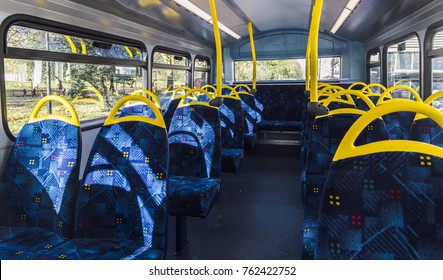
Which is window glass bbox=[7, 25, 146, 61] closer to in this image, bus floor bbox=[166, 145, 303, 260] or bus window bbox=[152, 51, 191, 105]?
bus window bbox=[152, 51, 191, 105]

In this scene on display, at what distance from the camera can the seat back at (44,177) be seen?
2.06 metres

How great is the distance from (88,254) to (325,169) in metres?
1.45

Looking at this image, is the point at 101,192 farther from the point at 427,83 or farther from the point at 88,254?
the point at 427,83

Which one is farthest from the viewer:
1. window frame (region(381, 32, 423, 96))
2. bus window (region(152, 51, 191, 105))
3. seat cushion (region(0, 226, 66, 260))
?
bus window (region(152, 51, 191, 105))

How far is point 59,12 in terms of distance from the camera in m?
2.99

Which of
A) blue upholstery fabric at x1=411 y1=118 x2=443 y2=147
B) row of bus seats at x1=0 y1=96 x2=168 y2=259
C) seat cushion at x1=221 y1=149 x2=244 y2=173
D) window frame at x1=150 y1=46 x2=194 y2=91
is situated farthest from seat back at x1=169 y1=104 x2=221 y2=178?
window frame at x1=150 y1=46 x2=194 y2=91

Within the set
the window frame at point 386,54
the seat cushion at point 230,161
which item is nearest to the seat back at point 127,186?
the seat cushion at point 230,161

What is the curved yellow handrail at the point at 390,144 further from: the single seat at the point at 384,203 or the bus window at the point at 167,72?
the bus window at the point at 167,72

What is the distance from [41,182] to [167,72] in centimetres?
360

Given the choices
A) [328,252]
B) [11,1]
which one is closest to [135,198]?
[328,252]

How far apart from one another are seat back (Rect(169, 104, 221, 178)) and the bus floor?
0.53 meters

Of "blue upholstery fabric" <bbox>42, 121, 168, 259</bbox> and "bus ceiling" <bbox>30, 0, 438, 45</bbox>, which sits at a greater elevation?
"bus ceiling" <bbox>30, 0, 438, 45</bbox>

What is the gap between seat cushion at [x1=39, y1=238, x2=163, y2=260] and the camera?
1568 millimetres

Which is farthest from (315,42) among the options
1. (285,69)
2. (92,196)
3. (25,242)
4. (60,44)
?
(285,69)
